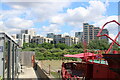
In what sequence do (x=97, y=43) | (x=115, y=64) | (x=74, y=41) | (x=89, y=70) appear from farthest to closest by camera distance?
(x=74, y=41) < (x=97, y=43) < (x=89, y=70) < (x=115, y=64)

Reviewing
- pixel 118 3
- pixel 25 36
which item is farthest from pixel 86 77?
pixel 25 36

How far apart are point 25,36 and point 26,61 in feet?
340

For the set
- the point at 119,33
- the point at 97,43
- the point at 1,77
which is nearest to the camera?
the point at 119,33

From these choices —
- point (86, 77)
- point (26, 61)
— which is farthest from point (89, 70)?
point (26, 61)

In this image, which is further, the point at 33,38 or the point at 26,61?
the point at 33,38

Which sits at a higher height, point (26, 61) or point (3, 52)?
point (3, 52)

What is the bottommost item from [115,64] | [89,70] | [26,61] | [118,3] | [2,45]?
[26,61]

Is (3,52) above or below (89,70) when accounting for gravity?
above

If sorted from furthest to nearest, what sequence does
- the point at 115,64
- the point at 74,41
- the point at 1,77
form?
the point at 74,41
the point at 1,77
the point at 115,64

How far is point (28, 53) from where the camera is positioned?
20422mm

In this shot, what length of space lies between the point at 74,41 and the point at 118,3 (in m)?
104

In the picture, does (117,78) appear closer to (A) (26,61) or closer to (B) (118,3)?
(B) (118,3)

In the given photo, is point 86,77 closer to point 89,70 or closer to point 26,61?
point 89,70

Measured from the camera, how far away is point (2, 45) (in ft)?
15.7
